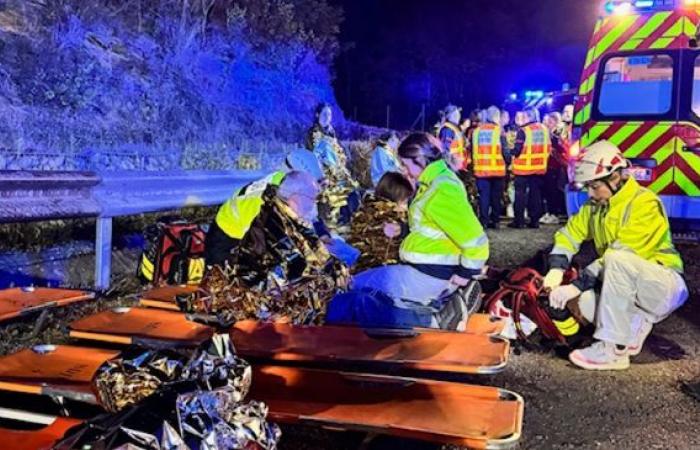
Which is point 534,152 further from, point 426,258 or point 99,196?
point 99,196

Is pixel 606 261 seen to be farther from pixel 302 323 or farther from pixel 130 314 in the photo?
pixel 130 314

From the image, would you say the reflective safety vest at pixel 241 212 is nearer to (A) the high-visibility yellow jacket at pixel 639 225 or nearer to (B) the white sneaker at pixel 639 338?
(A) the high-visibility yellow jacket at pixel 639 225

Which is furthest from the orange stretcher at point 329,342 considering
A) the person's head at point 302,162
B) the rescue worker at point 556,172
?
the rescue worker at point 556,172

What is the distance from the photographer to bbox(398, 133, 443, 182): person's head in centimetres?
421

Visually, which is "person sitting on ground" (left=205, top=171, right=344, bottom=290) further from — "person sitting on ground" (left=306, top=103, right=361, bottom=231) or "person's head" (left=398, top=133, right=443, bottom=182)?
"person sitting on ground" (left=306, top=103, right=361, bottom=231)

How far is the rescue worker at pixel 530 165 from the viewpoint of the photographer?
Answer: 10.7 m

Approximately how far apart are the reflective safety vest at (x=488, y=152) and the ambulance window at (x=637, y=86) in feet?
8.57

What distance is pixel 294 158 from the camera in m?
5.23

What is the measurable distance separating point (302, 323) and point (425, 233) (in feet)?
3.02

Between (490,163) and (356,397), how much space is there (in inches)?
312

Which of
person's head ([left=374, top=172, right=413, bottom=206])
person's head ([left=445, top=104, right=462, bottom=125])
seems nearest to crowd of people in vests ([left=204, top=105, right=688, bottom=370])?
person's head ([left=374, top=172, right=413, bottom=206])

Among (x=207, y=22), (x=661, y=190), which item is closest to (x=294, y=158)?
(x=661, y=190)

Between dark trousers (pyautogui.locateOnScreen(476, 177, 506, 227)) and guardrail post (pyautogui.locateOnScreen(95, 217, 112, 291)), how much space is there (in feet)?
21.8

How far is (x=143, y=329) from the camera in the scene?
3998 mm
